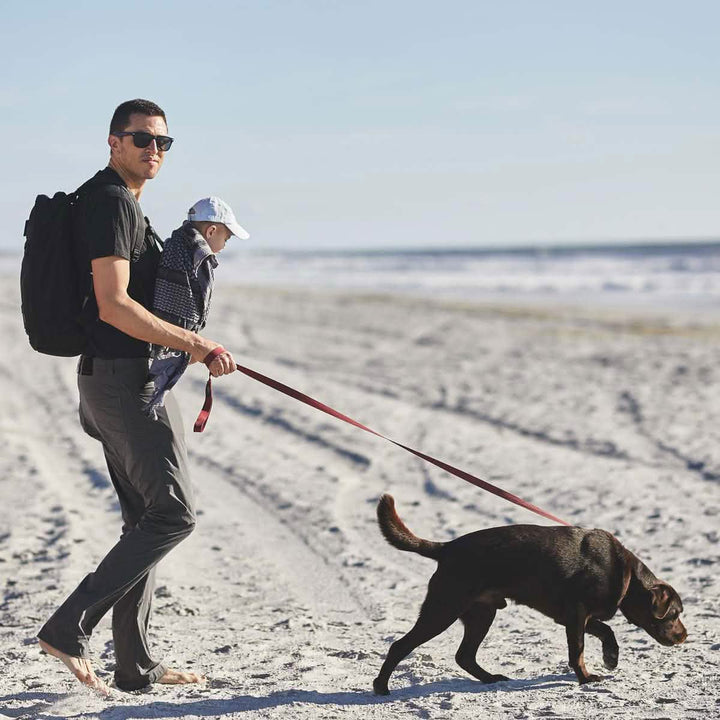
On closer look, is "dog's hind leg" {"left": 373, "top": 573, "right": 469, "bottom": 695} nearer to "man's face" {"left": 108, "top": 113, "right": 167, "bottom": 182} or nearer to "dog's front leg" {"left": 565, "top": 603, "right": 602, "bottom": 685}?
"dog's front leg" {"left": 565, "top": 603, "right": 602, "bottom": 685}

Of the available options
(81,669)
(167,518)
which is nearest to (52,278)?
(167,518)

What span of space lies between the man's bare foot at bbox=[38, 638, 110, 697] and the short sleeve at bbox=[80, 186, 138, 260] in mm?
1408

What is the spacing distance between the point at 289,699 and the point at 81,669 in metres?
0.76

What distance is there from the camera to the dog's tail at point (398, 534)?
12.9ft

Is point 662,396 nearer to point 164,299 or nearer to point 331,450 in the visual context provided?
point 331,450

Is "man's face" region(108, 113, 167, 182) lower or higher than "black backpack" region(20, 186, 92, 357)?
higher

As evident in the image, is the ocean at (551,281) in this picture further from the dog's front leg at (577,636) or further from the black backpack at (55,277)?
Answer: the black backpack at (55,277)

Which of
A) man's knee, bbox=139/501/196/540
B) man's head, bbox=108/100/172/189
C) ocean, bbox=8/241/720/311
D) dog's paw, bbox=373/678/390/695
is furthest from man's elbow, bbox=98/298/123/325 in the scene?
ocean, bbox=8/241/720/311

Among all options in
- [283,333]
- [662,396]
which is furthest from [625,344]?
[283,333]

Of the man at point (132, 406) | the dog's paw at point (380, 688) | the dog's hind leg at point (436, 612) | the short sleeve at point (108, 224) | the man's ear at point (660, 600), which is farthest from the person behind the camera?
the man's ear at point (660, 600)

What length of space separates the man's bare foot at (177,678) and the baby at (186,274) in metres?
1.10

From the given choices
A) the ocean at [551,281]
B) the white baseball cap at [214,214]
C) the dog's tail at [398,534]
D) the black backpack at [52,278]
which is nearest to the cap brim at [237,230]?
the white baseball cap at [214,214]

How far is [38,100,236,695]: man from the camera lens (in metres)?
3.48

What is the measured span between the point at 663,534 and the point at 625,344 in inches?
403
